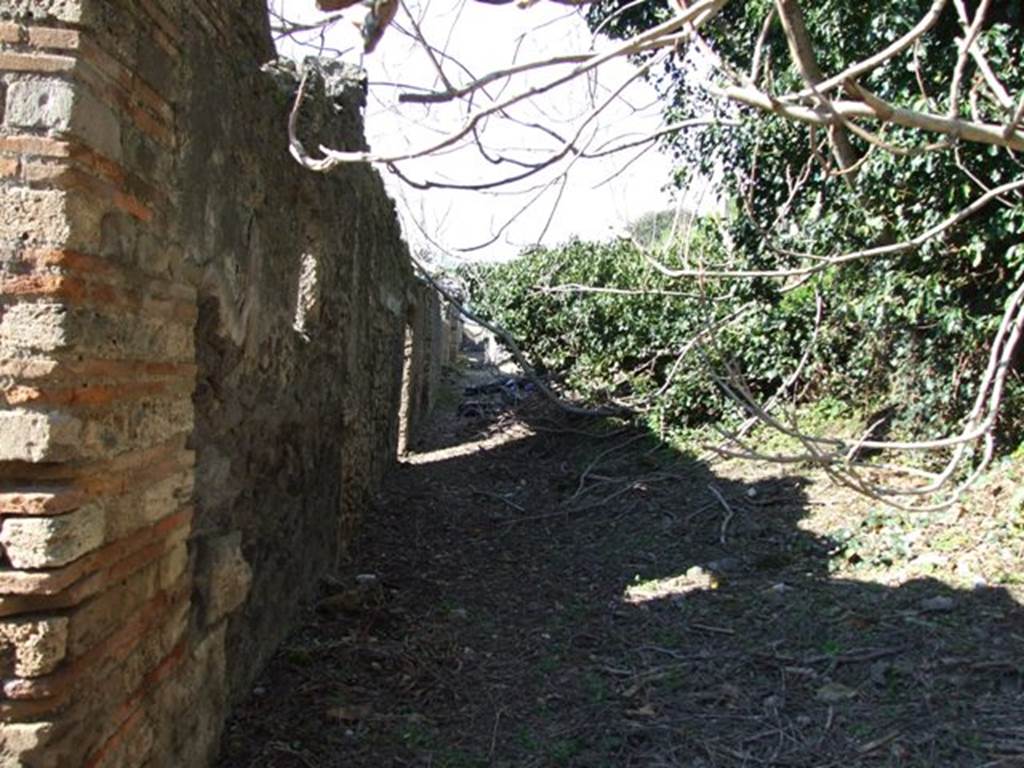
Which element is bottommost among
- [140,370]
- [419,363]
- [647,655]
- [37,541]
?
[647,655]

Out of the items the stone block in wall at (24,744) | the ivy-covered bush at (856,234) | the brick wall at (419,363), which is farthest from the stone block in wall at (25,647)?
the brick wall at (419,363)

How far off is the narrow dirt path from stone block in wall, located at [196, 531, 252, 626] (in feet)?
1.78


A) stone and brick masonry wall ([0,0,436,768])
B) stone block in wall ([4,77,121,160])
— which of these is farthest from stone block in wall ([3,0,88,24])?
stone block in wall ([4,77,121,160])

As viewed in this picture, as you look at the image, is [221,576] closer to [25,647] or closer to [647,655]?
[25,647]

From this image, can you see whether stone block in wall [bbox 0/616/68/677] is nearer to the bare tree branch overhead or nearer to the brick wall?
the bare tree branch overhead

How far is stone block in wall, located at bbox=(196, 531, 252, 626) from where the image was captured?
9.50 ft

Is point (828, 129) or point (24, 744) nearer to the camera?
point (24, 744)

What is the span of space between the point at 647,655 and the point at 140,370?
118 inches

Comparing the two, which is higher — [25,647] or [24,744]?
[25,647]

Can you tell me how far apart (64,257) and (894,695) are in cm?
350

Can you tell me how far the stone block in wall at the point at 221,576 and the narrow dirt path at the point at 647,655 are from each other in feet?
1.78

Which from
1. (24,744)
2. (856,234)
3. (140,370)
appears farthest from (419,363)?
(24,744)

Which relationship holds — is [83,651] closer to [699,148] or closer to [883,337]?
[883,337]

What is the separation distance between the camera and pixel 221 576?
3.00 meters
